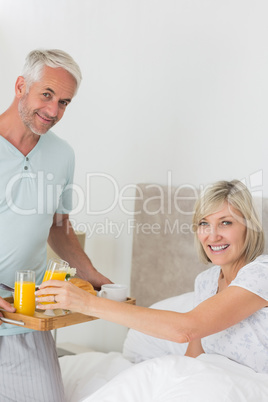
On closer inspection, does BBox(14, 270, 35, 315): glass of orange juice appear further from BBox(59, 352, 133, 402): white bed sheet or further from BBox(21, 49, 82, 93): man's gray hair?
BBox(21, 49, 82, 93): man's gray hair

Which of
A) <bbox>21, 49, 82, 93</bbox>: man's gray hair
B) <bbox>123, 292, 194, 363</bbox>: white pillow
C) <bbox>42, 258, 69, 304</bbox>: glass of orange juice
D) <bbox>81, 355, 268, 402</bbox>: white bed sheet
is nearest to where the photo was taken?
<bbox>81, 355, 268, 402</bbox>: white bed sheet

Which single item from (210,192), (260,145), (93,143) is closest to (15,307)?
(210,192)

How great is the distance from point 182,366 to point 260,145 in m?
1.18

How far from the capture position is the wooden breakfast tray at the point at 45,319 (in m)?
1.70

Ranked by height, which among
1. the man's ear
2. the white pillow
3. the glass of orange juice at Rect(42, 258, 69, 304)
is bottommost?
the white pillow

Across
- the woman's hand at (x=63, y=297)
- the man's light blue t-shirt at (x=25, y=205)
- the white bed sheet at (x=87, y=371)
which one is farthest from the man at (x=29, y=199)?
the woman's hand at (x=63, y=297)

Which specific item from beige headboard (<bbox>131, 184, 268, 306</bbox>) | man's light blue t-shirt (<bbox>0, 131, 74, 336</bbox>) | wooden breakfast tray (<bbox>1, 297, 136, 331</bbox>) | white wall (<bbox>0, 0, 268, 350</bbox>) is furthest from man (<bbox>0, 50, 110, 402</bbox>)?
white wall (<bbox>0, 0, 268, 350</bbox>)

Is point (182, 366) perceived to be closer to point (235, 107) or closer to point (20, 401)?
point (20, 401)

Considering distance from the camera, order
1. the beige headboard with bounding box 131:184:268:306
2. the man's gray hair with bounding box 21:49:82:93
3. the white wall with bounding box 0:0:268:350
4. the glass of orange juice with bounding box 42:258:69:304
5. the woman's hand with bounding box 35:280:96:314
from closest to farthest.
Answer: the woman's hand with bounding box 35:280:96:314 → the glass of orange juice with bounding box 42:258:69:304 → the man's gray hair with bounding box 21:49:82:93 → the white wall with bounding box 0:0:268:350 → the beige headboard with bounding box 131:184:268:306

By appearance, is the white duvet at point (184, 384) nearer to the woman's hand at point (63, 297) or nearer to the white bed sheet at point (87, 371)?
the woman's hand at point (63, 297)

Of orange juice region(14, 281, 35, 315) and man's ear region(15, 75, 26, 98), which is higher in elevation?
man's ear region(15, 75, 26, 98)

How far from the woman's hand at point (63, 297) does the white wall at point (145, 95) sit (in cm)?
109

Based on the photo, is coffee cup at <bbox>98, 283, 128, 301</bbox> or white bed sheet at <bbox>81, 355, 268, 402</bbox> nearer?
white bed sheet at <bbox>81, 355, 268, 402</bbox>

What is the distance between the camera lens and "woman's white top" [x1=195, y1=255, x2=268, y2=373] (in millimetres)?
1746
